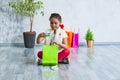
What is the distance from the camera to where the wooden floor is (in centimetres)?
330

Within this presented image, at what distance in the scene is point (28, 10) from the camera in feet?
16.6

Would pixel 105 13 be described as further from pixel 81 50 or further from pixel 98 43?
pixel 81 50

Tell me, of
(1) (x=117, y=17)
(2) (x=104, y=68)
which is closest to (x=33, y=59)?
(2) (x=104, y=68)

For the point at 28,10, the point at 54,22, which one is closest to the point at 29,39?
the point at 28,10

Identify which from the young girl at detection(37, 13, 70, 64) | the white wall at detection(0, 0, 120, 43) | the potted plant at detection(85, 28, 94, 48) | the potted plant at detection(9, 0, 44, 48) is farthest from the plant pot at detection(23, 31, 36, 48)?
the young girl at detection(37, 13, 70, 64)

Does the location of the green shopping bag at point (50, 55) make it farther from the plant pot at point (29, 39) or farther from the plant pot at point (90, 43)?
the plant pot at point (90, 43)

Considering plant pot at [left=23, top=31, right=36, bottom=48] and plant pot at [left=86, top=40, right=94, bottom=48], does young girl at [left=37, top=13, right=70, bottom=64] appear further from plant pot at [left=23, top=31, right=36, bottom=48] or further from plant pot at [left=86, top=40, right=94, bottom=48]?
plant pot at [left=86, top=40, right=94, bottom=48]

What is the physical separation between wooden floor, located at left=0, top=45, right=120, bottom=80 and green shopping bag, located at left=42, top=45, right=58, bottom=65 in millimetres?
85

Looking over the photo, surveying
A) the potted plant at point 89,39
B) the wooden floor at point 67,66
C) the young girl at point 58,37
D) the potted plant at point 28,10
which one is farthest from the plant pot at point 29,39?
the young girl at point 58,37

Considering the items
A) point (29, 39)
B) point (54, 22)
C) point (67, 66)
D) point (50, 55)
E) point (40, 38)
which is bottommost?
point (67, 66)

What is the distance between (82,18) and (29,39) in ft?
3.77

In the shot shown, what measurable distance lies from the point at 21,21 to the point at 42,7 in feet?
1.61

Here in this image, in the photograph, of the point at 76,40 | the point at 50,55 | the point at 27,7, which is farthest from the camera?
the point at 76,40

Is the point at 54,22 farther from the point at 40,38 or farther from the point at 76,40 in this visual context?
the point at 76,40
